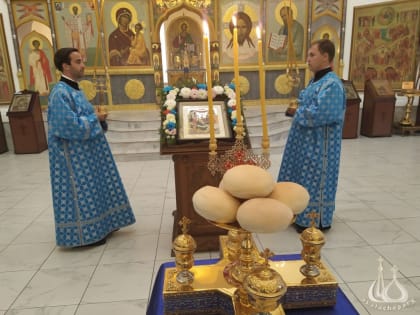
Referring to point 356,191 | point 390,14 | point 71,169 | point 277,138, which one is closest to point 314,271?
point 71,169

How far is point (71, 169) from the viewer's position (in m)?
2.79

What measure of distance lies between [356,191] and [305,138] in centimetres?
180

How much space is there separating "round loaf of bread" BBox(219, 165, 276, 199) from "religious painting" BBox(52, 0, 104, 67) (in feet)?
26.3

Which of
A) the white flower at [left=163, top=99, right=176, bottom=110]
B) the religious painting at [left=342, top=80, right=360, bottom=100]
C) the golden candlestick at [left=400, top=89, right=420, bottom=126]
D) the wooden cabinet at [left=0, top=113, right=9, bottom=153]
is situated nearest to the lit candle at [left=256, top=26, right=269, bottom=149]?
the white flower at [left=163, top=99, right=176, bottom=110]

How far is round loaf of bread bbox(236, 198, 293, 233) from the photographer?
847 mm

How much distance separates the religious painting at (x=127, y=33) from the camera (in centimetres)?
819

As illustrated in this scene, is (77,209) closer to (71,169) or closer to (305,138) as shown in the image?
(71,169)

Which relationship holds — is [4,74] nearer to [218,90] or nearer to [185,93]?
[185,93]

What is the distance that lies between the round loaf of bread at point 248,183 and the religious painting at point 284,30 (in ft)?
25.8

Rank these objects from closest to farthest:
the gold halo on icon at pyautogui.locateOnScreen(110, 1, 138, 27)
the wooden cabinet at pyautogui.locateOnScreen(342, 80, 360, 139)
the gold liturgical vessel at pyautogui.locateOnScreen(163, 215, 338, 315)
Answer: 1. the gold liturgical vessel at pyautogui.locateOnScreen(163, 215, 338, 315)
2. the wooden cabinet at pyautogui.locateOnScreen(342, 80, 360, 139)
3. the gold halo on icon at pyautogui.locateOnScreen(110, 1, 138, 27)

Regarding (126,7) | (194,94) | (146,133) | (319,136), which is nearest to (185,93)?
(194,94)

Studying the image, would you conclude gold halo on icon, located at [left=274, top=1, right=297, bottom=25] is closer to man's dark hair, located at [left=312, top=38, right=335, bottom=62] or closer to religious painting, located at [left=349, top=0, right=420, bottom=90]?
religious painting, located at [left=349, top=0, right=420, bottom=90]

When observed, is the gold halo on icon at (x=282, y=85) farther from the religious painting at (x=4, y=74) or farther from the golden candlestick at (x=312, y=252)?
the golden candlestick at (x=312, y=252)

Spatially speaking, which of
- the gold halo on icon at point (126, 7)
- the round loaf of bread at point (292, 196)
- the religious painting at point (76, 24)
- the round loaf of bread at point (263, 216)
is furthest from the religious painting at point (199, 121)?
the gold halo on icon at point (126, 7)
